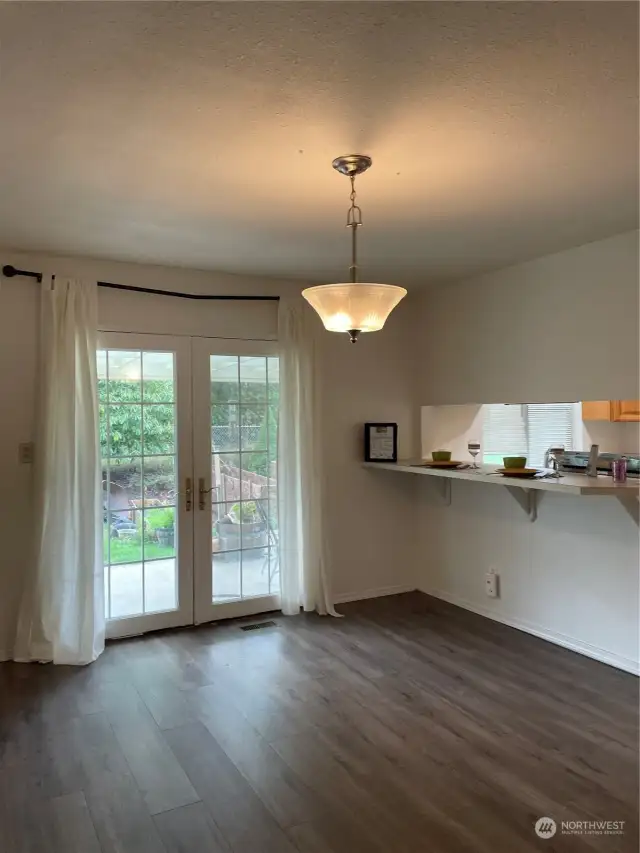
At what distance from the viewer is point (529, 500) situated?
418cm

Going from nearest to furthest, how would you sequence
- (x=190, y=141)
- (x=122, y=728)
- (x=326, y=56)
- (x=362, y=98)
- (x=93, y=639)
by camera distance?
1. (x=326, y=56)
2. (x=362, y=98)
3. (x=190, y=141)
4. (x=122, y=728)
5. (x=93, y=639)

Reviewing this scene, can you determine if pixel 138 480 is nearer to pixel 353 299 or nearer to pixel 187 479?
pixel 187 479

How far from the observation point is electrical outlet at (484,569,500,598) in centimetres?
448

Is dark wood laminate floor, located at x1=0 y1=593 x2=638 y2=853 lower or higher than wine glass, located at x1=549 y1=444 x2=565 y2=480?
lower

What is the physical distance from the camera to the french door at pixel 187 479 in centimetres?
417

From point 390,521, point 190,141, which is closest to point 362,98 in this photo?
point 190,141

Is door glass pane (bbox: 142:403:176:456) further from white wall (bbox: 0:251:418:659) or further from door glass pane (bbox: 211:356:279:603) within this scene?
white wall (bbox: 0:251:418:659)

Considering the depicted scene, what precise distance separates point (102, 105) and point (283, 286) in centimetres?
273

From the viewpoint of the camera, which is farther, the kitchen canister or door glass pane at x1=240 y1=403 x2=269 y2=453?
door glass pane at x1=240 y1=403 x2=269 y2=453

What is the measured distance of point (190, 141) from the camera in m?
2.25

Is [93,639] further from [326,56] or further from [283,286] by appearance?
[326,56]

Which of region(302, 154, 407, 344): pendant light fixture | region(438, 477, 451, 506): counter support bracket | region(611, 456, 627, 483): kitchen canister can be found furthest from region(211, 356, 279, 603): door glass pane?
region(611, 456, 627, 483): kitchen canister

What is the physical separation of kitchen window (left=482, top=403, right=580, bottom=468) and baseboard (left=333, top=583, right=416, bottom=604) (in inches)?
49.1

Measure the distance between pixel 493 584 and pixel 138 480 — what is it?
2.58 m
